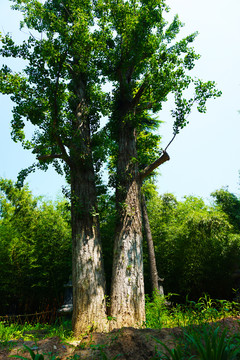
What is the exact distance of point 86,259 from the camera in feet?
11.4

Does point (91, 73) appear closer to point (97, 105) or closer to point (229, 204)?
point (97, 105)

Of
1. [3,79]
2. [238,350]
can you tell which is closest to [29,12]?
[3,79]

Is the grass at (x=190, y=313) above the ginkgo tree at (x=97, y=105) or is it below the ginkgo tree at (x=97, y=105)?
below

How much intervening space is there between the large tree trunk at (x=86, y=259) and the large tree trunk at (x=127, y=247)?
216 millimetres

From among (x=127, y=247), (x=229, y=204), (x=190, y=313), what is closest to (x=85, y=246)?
(x=127, y=247)

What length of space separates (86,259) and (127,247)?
0.65m

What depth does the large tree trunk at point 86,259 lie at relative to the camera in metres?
3.15

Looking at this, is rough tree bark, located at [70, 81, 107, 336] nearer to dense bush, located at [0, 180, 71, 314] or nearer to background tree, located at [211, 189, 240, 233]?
dense bush, located at [0, 180, 71, 314]

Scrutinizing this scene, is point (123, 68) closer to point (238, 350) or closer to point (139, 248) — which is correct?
point (139, 248)

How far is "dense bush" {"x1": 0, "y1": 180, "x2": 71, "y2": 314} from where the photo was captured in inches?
312

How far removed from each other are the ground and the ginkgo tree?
2.13ft

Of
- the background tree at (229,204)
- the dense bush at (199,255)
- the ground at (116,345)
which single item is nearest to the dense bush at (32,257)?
the dense bush at (199,255)

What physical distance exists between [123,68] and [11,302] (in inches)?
337

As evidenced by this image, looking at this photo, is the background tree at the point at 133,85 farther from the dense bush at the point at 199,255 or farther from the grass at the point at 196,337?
the dense bush at the point at 199,255
